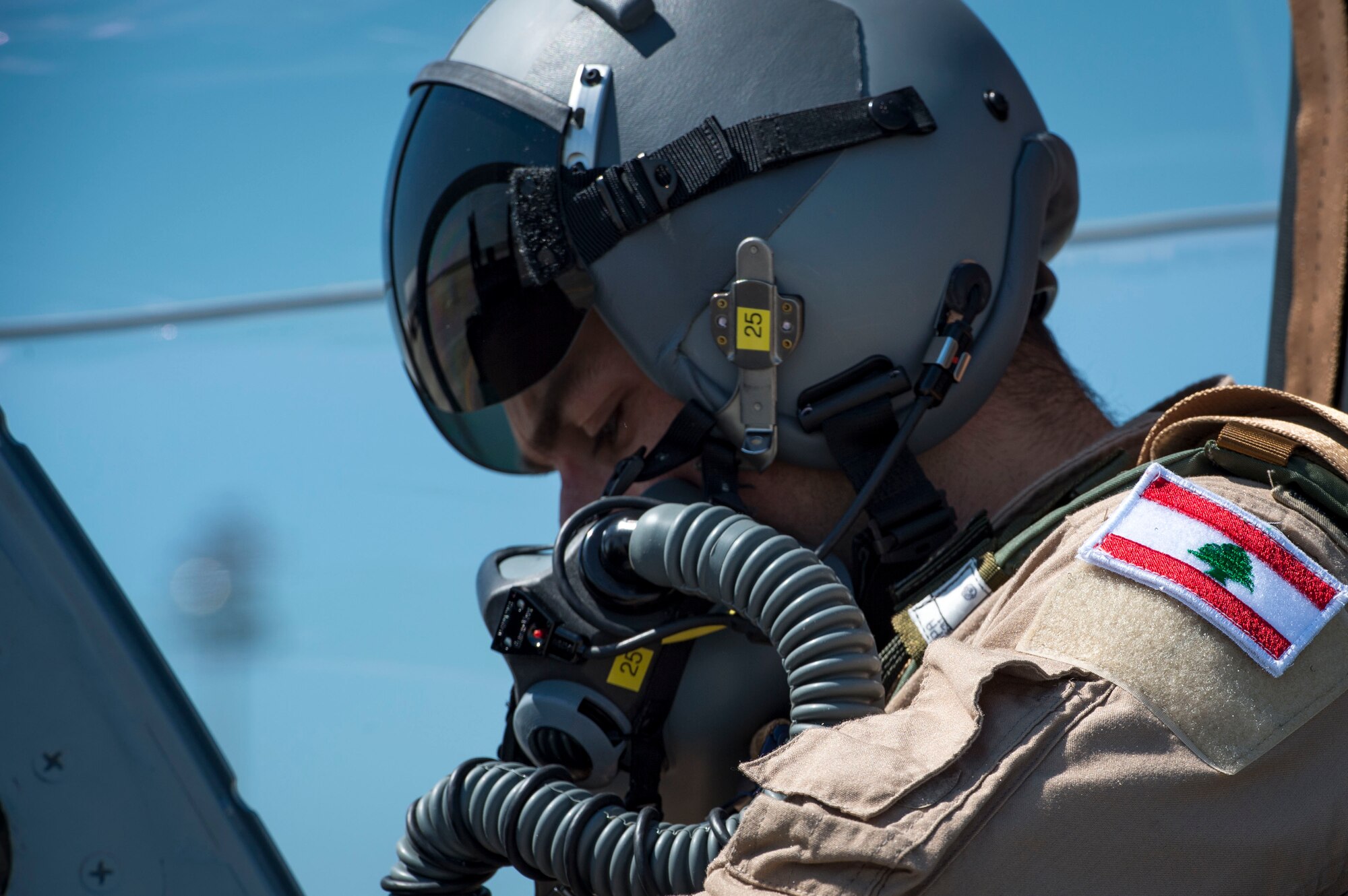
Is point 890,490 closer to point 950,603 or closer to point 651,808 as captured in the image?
point 950,603

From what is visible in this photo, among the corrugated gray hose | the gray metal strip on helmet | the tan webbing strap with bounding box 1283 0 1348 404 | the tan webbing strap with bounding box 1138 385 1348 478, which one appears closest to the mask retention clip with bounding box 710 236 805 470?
the corrugated gray hose

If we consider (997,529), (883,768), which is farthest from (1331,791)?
(997,529)

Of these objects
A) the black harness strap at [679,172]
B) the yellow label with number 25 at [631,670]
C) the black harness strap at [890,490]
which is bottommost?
the yellow label with number 25 at [631,670]

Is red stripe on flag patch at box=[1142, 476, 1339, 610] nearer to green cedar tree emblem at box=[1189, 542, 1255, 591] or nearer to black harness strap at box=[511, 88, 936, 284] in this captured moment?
green cedar tree emblem at box=[1189, 542, 1255, 591]

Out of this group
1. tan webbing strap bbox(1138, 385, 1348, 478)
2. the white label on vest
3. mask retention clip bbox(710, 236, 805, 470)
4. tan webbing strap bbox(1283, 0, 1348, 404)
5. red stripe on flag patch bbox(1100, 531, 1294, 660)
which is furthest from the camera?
tan webbing strap bbox(1283, 0, 1348, 404)

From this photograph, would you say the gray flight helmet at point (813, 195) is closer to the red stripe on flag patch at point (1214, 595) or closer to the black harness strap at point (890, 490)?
the black harness strap at point (890, 490)

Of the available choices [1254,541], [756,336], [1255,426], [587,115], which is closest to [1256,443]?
[1255,426]

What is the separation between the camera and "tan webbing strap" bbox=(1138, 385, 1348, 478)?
1.14 m

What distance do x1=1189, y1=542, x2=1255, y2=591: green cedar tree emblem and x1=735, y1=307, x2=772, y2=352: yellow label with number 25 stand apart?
0.58 metres

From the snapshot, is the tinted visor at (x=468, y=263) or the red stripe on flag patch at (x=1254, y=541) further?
the tinted visor at (x=468, y=263)

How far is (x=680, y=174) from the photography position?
4.85 ft

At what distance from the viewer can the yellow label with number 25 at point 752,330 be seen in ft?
4.81

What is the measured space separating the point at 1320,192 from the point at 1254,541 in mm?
1125

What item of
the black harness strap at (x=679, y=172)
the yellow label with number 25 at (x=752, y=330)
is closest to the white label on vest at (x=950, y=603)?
the yellow label with number 25 at (x=752, y=330)
